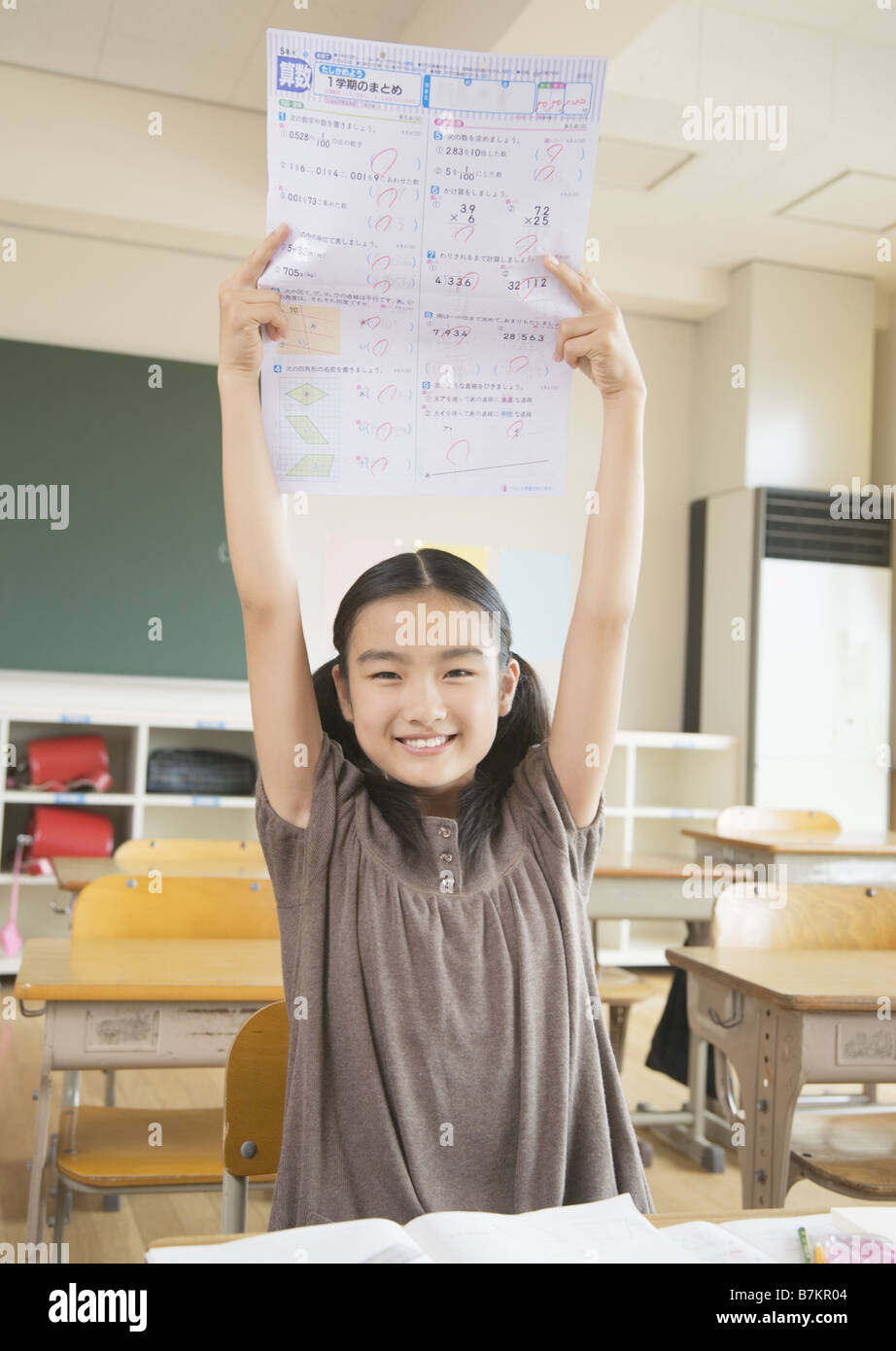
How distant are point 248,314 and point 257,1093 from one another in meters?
0.81

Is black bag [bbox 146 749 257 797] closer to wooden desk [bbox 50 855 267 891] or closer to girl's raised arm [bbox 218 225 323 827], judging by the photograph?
wooden desk [bbox 50 855 267 891]

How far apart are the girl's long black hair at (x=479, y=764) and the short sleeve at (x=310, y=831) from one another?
38 millimetres

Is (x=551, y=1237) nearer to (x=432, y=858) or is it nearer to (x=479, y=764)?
(x=432, y=858)

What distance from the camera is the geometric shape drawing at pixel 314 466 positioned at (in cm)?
111

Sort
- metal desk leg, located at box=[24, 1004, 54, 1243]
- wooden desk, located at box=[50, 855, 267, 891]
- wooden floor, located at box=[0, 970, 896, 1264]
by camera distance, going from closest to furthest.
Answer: metal desk leg, located at box=[24, 1004, 54, 1243] → wooden floor, located at box=[0, 970, 896, 1264] → wooden desk, located at box=[50, 855, 267, 891]

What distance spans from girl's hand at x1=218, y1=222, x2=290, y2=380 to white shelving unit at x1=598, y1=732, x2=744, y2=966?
14.8ft

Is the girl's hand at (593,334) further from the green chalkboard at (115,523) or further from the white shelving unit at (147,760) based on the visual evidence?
the green chalkboard at (115,523)

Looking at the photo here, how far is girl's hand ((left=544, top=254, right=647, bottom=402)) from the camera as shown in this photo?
3.52 feet

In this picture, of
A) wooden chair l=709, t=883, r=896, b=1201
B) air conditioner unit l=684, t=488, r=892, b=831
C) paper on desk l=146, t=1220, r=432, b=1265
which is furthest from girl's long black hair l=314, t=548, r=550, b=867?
air conditioner unit l=684, t=488, r=892, b=831
